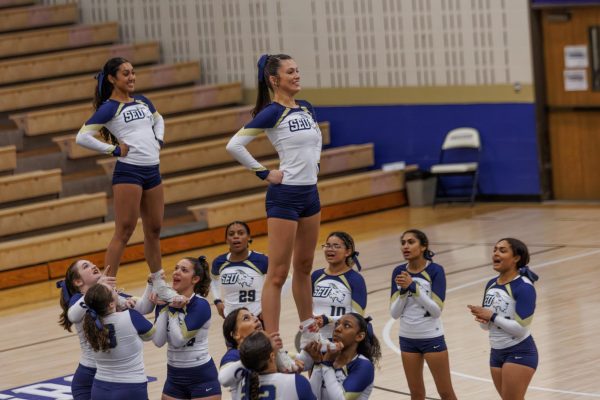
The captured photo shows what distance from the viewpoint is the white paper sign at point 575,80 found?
52.0 ft

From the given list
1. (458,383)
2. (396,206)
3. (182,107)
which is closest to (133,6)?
(182,107)

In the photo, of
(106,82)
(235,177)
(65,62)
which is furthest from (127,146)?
(65,62)

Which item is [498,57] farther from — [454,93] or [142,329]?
[142,329]

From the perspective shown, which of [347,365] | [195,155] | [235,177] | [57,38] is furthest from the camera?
[57,38]

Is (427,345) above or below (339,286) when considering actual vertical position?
below

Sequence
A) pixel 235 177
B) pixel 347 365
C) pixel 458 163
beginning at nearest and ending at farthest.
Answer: pixel 347 365 → pixel 235 177 → pixel 458 163

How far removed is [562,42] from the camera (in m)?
16.0

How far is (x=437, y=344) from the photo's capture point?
7.65m

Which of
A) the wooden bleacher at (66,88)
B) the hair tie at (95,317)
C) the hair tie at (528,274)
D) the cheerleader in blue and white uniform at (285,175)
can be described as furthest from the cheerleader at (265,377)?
the wooden bleacher at (66,88)

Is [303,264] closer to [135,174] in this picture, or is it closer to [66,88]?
[135,174]

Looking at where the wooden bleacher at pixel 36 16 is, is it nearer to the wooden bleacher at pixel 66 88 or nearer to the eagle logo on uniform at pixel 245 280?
the wooden bleacher at pixel 66 88

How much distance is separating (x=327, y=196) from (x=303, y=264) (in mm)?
9160

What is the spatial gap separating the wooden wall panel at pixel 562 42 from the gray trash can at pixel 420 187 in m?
1.91

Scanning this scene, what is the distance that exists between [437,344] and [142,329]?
1902 mm
